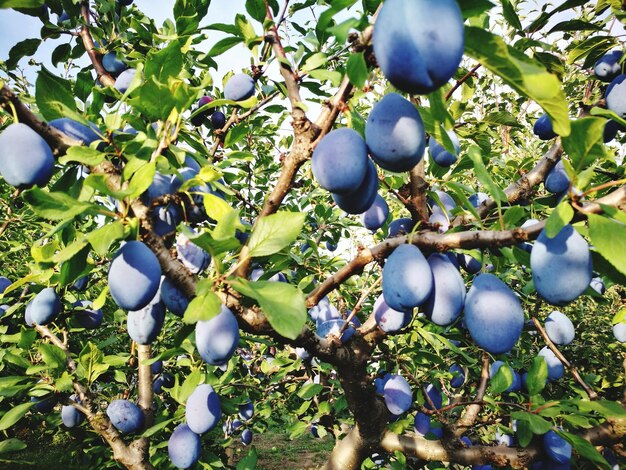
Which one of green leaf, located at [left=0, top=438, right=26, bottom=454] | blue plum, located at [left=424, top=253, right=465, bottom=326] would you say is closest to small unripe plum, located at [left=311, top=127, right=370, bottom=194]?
blue plum, located at [left=424, top=253, right=465, bottom=326]

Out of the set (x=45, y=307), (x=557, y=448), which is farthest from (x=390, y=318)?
(x=45, y=307)

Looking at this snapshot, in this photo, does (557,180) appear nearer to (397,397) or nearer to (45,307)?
(397,397)

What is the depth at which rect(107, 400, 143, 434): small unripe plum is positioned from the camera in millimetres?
1896

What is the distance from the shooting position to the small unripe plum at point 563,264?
2.60 ft

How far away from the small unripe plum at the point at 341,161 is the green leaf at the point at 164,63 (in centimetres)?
42

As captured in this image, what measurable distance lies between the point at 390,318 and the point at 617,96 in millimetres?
1178

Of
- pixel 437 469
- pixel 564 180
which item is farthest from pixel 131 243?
pixel 437 469

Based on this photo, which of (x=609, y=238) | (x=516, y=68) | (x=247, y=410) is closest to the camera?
(x=516, y=68)

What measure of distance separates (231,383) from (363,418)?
84cm

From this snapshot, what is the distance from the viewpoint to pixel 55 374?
1792mm

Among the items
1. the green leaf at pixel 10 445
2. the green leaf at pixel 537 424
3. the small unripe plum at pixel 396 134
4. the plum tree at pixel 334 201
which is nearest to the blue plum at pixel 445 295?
the plum tree at pixel 334 201

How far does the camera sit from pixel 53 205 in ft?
2.61

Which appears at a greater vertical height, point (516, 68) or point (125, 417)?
point (516, 68)

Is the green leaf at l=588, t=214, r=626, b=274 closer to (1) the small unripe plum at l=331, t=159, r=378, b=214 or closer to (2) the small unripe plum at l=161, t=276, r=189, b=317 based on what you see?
(1) the small unripe plum at l=331, t=159, r=378, b=214
